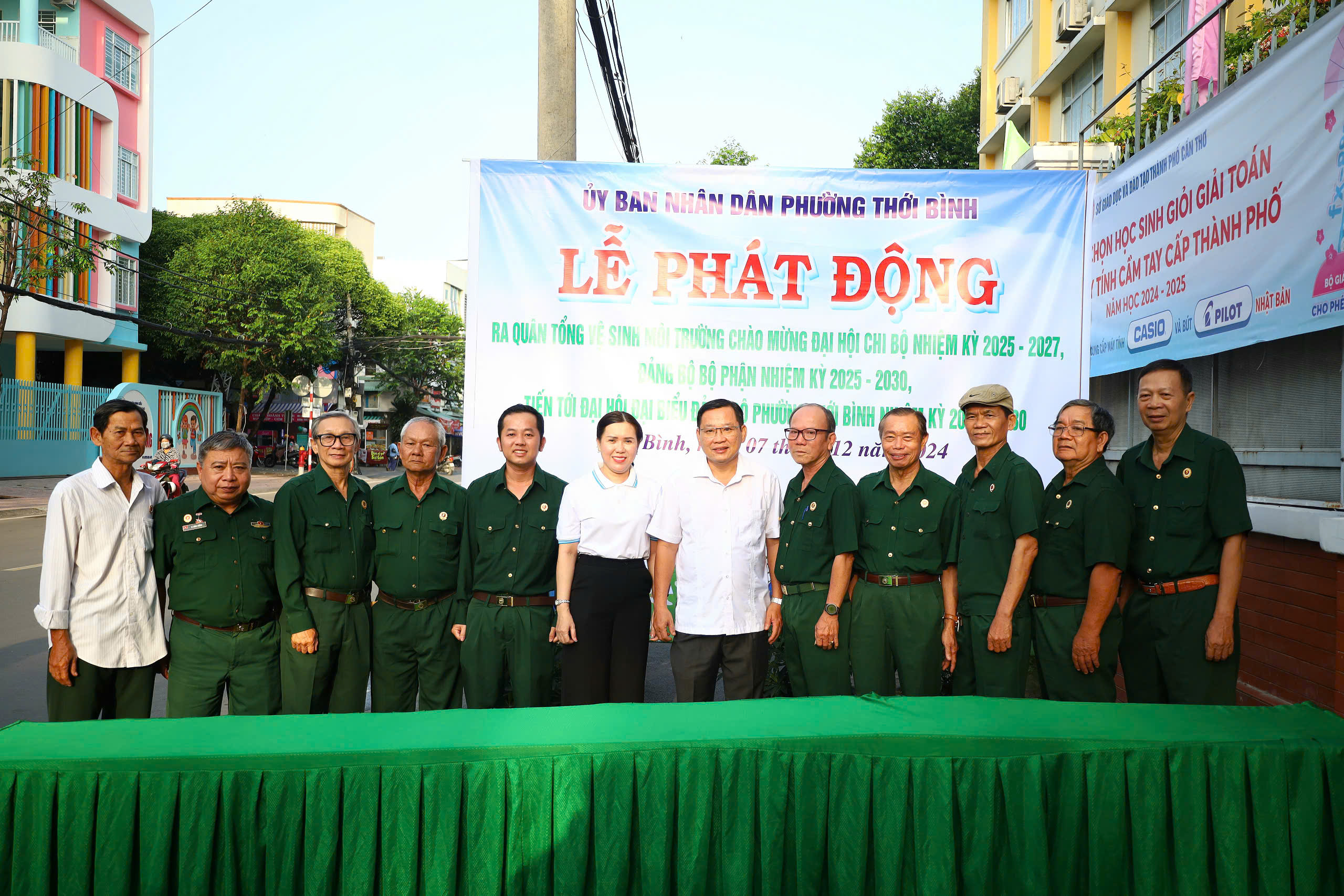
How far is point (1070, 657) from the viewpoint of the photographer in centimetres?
328

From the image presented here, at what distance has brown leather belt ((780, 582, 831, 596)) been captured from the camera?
341 centimetres

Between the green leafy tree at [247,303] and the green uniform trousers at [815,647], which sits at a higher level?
the green leafy tree at [247,303]

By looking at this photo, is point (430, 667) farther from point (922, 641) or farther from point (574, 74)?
point (574, 74)

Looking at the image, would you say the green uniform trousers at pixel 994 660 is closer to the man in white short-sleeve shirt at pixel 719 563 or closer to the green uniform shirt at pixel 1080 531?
the green uniform shirt at pixel 1080 531

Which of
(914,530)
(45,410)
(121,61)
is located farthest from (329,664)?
(121,61)

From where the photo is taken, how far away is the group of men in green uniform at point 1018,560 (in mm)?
3148

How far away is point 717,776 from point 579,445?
7.62 ft

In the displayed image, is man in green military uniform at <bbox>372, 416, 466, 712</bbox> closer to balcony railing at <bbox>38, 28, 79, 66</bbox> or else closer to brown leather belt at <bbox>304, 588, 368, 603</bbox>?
A: brown leather belt at <bbox>304, 588, 368, 603</bbox>

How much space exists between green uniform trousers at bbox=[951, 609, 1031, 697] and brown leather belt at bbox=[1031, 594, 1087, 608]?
4 cm

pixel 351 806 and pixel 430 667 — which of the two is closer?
pixel 351 806

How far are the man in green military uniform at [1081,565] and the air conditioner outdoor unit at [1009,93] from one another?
16.7 meters

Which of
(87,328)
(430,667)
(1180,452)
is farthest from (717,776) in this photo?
(87,328)

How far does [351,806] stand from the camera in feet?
6.68

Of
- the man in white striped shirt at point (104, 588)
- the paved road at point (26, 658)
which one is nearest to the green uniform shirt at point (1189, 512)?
the paved road at point (26, 658)
